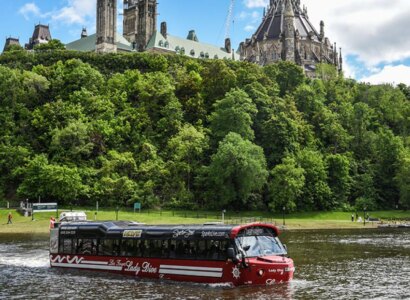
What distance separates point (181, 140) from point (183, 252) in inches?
2744

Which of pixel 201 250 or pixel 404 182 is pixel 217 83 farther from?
pixel 201 250

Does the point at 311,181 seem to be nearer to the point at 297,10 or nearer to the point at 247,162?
the point at 247,162

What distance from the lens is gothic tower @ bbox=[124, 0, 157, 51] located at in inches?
6511

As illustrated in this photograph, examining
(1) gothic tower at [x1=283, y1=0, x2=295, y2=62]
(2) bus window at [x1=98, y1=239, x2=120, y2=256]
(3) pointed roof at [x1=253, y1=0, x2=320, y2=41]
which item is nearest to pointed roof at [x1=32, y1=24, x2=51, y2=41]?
(3) pointed roof at [x1=253, y1=0, x2=320, y2=41]

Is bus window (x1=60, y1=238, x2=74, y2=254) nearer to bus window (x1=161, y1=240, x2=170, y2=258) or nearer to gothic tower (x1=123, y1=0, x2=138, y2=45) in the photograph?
bus window (x1=161, y1=240, x2=170, y2=258)

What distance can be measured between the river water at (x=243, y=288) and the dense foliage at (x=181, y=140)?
44741 millimetres

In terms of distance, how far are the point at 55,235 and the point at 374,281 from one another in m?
20.6

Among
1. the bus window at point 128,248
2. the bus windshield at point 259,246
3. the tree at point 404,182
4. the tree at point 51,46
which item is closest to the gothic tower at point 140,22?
the tree at point 51,46

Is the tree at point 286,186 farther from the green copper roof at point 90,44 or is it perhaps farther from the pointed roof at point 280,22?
the pointed roof at point 280,22

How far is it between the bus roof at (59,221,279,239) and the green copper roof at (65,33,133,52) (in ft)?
397

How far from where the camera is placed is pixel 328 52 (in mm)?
186875

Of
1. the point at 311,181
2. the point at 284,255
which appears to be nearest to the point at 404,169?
the point at 311,181

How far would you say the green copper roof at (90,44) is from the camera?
5947 inches

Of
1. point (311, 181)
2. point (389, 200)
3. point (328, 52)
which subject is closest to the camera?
point (311, 181)
